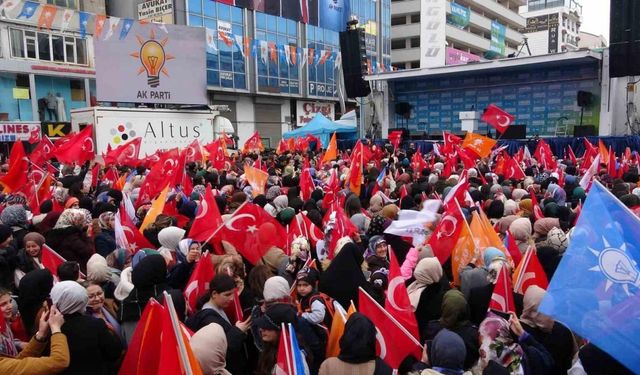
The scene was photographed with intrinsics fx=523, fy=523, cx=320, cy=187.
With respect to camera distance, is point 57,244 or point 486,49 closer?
point 57,244

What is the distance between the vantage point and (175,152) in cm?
1027

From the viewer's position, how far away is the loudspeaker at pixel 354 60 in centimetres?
2238

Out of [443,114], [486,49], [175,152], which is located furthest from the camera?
[486,49]

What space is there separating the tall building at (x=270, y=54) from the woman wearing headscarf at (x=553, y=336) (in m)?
32.4

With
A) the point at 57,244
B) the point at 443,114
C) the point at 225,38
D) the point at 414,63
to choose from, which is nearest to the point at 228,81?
the point at 225,38

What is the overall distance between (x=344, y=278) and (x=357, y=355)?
3.38 feet

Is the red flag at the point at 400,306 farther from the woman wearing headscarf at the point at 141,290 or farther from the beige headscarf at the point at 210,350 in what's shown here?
the woman wearing headscarf at the point at 141,290

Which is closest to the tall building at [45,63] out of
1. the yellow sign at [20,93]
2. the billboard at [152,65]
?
the yellow sign at [20,93]

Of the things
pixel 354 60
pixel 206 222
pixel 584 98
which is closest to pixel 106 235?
pixel 206 222

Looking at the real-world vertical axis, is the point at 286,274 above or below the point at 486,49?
below

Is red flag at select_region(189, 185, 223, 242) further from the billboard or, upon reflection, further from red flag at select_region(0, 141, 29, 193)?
the billboard

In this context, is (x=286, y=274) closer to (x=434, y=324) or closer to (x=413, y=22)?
(x=434, y=324)

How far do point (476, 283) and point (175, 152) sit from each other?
768 cm

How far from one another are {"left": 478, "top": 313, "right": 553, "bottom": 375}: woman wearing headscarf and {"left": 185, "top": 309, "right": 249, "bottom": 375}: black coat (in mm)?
1414
